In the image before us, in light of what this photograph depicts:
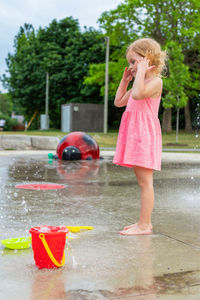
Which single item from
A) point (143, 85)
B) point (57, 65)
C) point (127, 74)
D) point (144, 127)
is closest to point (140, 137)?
point (144, 127)

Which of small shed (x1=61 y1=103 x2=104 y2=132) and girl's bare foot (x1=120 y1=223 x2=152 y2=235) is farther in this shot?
small shed (x1=61 y1=103 x2=104 y2=132)

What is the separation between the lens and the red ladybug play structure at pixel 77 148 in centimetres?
1178

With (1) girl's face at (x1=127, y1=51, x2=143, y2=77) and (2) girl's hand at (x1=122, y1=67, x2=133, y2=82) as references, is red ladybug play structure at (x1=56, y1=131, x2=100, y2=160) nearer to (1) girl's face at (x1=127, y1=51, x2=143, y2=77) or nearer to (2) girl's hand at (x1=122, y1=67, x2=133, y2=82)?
(2) girl's hand at (x1=122, y1=67, x2=133, y2=82)

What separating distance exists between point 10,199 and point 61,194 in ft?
2.61

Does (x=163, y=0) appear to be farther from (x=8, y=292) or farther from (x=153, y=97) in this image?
(x=8, y=292)

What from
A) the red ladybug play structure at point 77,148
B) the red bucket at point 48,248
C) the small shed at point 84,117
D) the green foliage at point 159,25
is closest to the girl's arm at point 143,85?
the red bucket at point 48,248

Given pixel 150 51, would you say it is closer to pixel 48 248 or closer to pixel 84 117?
pixel 48 248

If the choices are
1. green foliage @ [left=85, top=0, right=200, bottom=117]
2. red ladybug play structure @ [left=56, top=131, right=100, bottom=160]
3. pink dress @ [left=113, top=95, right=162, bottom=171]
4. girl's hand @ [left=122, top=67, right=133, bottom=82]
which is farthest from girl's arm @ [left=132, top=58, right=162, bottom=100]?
green foliage @ [left=85, top=0, right=200, bottom=117]

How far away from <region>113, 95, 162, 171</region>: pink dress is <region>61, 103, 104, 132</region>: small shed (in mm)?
30118

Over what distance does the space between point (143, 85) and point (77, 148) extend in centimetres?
829

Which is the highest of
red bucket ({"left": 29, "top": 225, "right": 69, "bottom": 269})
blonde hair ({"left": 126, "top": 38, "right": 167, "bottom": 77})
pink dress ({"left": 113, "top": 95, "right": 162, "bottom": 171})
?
blonde hair ({"left": 126, "top": 38, "right": 167, "bottom": 77})

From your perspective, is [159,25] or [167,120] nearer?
[159,25]

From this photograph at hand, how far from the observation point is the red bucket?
2836 mm

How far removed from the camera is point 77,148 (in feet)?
39.0
